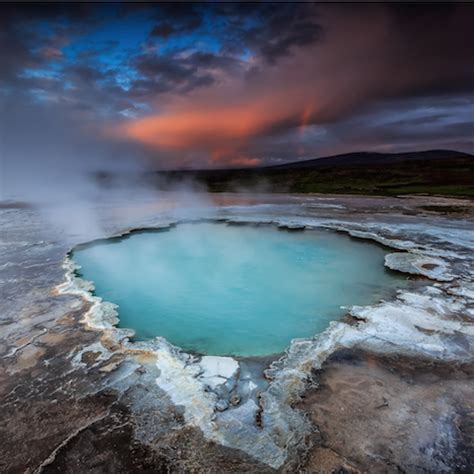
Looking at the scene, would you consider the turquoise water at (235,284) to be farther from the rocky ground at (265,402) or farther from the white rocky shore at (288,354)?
the rocky ground at (265,402)

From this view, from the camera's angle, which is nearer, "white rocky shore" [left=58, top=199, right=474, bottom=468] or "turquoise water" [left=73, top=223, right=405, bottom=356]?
"white rocky shore" [left=58, top=199, right=474, bottom=468]

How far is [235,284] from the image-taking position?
714cm

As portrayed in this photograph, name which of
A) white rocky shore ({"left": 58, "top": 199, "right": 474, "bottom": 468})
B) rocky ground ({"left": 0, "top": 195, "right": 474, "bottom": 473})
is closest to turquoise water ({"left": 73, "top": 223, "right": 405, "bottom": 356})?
white rocky shore ({"left": 58, "top": 199, "right": 474, "bottom": 468})

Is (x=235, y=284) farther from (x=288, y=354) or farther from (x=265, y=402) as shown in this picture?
(x=265, y=402)

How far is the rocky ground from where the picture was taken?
101 inches

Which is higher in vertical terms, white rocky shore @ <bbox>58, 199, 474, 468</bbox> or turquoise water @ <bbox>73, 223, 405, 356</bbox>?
white rocky shore @ <bbox>58, 199, 474, 468</bbox>

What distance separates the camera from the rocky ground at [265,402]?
2.56 m

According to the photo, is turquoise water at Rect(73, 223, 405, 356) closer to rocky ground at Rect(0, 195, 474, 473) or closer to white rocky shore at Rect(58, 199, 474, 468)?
white rocky shore at Rect(58, 199, 474, 468)

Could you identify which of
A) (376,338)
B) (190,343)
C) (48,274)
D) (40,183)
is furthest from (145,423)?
(40,183)

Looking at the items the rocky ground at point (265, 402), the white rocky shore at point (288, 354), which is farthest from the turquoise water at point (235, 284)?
the rocky ground at point (265, 402)

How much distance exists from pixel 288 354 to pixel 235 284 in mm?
3226

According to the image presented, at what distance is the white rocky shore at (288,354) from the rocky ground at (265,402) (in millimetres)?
17

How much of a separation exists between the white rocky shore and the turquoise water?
1.51 feet

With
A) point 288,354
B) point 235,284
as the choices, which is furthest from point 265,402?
point 235,284
